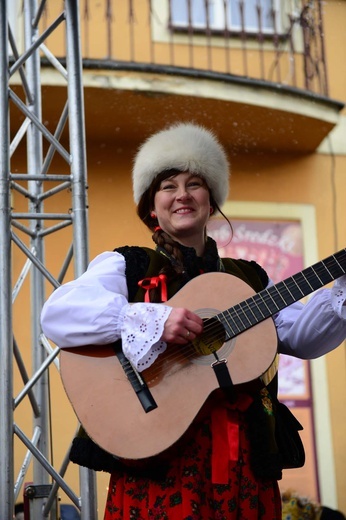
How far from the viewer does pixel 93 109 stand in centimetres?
620

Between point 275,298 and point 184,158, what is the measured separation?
56cm

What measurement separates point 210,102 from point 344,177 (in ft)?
4.82

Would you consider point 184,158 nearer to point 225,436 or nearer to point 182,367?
point 182,367

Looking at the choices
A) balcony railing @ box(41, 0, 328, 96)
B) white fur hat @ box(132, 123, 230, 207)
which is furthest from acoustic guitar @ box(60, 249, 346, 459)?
balcony railing @ box(41, 0, 328, 96)

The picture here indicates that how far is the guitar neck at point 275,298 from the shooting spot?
2328mm

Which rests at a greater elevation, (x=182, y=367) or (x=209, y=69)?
(x=209, y=69)

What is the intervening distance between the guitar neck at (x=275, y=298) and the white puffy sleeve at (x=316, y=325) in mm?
62

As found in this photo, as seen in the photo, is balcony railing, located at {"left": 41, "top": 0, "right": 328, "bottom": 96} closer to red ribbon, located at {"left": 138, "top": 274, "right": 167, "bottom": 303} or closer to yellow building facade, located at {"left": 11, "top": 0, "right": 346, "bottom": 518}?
yellow building facade, located at {"left": 11, "top": 0, "right": 346, "bottom": 518}

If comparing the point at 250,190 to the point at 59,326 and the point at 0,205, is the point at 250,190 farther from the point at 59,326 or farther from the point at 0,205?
the point at 59,326

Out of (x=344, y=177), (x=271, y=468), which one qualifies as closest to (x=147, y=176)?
(x=271, y=468)

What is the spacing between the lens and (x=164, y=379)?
2.33m

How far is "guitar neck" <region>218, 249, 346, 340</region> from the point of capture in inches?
91.7

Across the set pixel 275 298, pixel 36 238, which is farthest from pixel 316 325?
pixel 36 238

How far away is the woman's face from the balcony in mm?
3404
